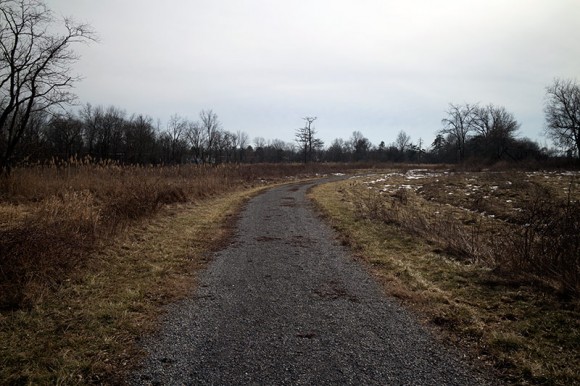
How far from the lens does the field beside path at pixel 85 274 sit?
3453 millimetres

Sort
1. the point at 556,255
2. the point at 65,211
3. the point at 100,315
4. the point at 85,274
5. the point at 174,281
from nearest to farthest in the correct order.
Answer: the point at 100,315, the point at 556,255, the point at 85,274, the point at 174,281, the point at 65,211

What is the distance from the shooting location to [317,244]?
8.74 meters

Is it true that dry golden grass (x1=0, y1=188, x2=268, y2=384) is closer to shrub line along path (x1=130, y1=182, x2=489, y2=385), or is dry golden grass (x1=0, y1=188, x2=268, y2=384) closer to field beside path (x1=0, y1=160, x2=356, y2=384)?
field beside path (x1=0, y1=160, x2=356, y2=384)

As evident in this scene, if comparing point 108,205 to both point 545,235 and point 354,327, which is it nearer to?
point 354,327

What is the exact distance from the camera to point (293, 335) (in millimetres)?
4055

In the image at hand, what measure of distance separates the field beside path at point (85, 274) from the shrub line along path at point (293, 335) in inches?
15.6

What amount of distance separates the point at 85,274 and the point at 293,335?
376 cm

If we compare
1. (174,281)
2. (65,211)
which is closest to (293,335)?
(174,281)

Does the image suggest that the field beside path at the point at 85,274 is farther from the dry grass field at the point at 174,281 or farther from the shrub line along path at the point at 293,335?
the shrub line along path at the point at 293,335

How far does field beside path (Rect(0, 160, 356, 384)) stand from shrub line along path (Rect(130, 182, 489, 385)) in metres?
0.40

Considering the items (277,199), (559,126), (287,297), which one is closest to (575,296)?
(287,297)

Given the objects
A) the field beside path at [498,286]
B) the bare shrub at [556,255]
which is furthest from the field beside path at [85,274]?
the bare shrub at [556,255]

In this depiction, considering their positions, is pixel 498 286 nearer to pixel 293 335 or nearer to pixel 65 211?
pixel 293 335

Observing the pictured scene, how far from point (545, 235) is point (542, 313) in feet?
7.06
